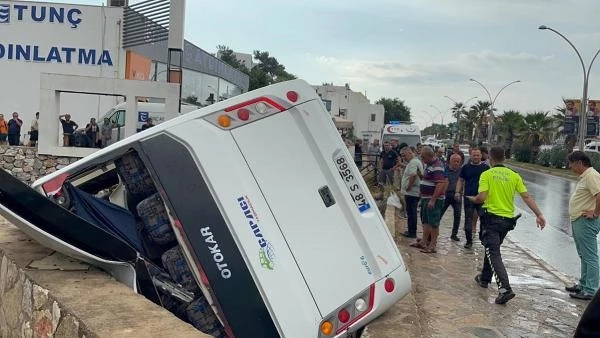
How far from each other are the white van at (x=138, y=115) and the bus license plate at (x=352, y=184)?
47.9 feet

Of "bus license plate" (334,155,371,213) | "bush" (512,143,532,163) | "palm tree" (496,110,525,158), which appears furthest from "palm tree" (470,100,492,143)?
"bus license plate" (334,155,371,213)

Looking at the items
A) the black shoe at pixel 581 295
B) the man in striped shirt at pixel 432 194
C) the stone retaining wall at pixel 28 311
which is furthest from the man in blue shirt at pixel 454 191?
the stone retaining wall at pixel 28 311

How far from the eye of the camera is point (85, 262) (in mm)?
3812

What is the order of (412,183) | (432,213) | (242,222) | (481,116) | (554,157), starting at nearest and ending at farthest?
(242,222) → (432,213) → (412,183) → (554,157) → (481,116)

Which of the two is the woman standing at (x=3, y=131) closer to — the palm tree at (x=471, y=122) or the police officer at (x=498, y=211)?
the police officer at (x=498, y=211)

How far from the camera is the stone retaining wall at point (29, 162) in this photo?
17.5 metres

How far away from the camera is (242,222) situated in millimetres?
3736

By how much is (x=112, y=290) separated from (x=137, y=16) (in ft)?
67.8

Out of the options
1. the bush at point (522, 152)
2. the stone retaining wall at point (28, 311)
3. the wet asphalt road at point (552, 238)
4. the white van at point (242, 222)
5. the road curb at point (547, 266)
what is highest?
the white van at point (242, 222)

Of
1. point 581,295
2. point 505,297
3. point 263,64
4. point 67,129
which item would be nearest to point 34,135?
point 67,129

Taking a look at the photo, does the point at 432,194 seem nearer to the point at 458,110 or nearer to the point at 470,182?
the point at 470,182

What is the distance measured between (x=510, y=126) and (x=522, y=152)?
19.5 feet

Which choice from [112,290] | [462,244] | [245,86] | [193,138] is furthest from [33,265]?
[245,86]

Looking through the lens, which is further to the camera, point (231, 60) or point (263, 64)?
point (263, 64)
